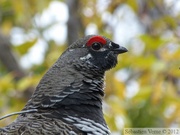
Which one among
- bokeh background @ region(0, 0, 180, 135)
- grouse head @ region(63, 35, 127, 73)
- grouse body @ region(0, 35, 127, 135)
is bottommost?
grouse body @ region(0, 35, 127, 135)

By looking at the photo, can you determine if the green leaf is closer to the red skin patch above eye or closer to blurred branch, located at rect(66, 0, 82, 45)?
blurred branch, located at rect(66, 0, 82, 45)

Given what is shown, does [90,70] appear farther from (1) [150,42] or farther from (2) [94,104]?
(1) [150,42]

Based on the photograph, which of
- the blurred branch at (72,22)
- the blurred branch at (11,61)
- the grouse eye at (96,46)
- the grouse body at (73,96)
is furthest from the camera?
the blurred branch at (11,61)

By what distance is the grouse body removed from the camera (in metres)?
4.37

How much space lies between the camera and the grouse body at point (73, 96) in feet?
14.3

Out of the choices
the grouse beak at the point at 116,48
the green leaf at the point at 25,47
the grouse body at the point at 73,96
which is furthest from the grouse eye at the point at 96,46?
the green leaf at the point at 25,47

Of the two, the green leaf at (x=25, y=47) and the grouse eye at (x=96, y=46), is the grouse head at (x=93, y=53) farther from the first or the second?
the green leaf at (x=25, y=47)

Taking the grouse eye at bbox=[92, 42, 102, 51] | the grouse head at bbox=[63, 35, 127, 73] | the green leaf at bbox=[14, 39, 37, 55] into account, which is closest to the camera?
the grouse head at bbox=[63, 35, 127, 73]

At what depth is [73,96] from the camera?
4785 mm

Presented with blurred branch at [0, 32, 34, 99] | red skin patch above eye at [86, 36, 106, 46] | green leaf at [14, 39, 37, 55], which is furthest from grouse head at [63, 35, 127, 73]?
blurred branch at [0, 32, 34, 99]

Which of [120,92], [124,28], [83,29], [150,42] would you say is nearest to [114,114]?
[120,92]

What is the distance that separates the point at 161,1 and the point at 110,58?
244cm

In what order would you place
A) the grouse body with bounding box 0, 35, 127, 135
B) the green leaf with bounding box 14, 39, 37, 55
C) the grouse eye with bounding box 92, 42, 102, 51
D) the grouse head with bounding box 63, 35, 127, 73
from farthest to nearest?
the green leaf with bounding box 14, 39, 37, 55 → the grouse eye with bounding box 92, 42, 102, 51 → the grouse head with bounding box 63, 35, 127, 73 → the grouse body with bounding box 0, 35, 127, 135

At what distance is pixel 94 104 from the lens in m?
4.87
